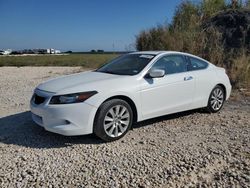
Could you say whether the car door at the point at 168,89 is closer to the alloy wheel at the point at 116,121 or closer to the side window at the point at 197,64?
the side window at the point at 197,64

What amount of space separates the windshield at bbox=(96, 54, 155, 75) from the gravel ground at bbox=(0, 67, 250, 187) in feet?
3.59

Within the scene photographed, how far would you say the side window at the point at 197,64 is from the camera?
5.98 m

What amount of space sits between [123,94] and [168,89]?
1.00 metres

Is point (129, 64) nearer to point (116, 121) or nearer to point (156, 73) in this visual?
point (156, 73)

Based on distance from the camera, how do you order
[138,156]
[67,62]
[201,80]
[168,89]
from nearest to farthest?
[138,156] < [168,89] < [201,80] < [67,62]

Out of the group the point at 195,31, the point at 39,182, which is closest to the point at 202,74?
the point at 39,182

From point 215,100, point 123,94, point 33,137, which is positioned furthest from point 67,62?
point 123,94

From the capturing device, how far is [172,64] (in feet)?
18.5

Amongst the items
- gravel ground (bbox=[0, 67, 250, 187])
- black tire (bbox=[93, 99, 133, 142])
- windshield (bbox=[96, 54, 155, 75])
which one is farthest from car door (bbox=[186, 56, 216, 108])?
black tire (bbox=[93, 99, 133, 142])

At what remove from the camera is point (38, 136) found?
493 cm

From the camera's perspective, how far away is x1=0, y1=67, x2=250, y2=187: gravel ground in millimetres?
3457

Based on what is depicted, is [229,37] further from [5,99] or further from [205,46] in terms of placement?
[5,99]

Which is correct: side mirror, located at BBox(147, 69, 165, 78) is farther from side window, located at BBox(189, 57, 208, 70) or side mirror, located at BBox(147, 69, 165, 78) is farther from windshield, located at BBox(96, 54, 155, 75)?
side window, located at BBox(189, 57, 208, 70)

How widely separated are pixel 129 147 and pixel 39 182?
4.98 feet
